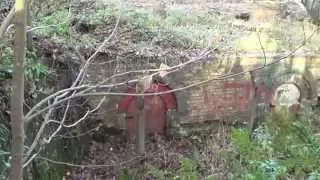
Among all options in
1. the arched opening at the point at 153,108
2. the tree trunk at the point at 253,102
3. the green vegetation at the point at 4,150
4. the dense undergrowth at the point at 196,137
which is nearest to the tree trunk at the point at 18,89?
the dense undergrowth at the point at 196,137

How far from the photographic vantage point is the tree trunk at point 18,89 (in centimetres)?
253

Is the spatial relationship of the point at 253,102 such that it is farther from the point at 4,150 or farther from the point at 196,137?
the point at 4,150

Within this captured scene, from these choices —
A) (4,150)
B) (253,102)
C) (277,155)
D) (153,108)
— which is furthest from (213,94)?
(4,150)

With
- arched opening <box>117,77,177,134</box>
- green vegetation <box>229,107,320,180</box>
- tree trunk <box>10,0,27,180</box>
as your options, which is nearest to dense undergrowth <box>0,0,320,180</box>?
green vegetation <box>229,107,320,180</box>

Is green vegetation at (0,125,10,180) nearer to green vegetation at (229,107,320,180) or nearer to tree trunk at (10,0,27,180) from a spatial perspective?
tree trunk at (10,0,27,180)

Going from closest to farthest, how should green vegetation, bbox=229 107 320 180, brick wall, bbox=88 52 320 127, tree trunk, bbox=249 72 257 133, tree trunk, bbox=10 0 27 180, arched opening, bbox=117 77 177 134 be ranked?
tree trunk, bbox=10 0 27 180
green vegetation, bbox=229 107 320 180
arched opening, bbox=117 77 177 134
brick wall, bbox=88 52 320 127
tree trunk, bbox=249 72 257 133

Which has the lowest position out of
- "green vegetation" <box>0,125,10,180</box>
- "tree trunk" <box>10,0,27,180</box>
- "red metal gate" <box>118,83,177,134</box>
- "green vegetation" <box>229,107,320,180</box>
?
"red metal gate" <box>118,83,177,134</box>

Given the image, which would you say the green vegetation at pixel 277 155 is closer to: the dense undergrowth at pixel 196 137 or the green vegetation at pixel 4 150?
the dense undergrowth at pixel 196 137

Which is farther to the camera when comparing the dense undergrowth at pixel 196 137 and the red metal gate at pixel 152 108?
the red metal gate at pixel 152 108

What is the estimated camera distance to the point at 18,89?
2580 millimetres

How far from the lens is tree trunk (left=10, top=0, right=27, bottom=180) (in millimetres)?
2531

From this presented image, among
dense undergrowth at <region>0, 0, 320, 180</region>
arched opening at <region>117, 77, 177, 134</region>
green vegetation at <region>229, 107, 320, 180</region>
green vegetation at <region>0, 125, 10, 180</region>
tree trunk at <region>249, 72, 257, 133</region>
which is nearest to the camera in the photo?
green vegetation at <region>0, 125, 10, 180</region>

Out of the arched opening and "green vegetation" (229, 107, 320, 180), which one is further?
the arched opening

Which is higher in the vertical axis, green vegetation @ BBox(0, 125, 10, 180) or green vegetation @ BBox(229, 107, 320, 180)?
green vegetation @ BBox(0, 125, 10, 180)
